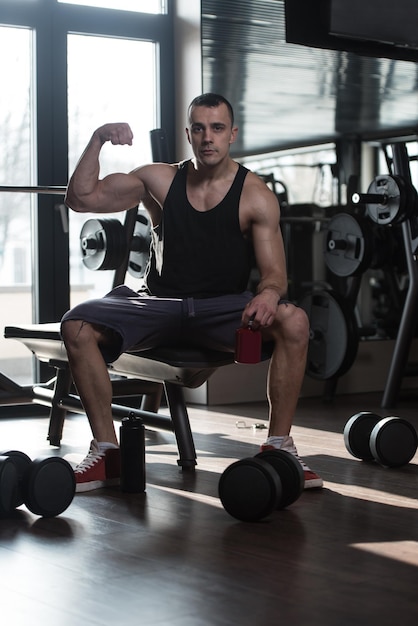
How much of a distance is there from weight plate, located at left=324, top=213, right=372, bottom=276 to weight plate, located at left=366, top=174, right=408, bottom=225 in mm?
182

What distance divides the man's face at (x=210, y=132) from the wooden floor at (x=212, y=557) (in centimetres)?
92

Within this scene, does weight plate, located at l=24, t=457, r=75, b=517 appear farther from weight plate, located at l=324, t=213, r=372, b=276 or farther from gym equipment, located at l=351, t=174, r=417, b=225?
weight plate, located at l=324, t=213, r=372, b=276

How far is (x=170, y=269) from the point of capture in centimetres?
286

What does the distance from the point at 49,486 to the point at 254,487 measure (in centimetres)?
47

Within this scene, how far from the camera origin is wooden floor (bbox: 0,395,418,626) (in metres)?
1.58

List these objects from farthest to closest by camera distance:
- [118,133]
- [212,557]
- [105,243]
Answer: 1. [105,243]
2. [118,133]
3. [212,557]

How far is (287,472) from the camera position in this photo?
2.27 m

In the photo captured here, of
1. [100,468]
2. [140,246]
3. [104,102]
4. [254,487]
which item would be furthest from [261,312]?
[104,102]

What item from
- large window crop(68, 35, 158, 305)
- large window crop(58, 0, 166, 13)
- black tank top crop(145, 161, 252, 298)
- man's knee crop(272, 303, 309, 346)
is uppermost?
large window crop(58, 0, 166, 13)

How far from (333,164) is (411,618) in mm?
4926

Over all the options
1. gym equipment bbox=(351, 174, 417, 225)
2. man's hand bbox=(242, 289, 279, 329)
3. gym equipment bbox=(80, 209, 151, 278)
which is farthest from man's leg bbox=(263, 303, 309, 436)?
gym equipment bbox=(351, 174, 417, 225)

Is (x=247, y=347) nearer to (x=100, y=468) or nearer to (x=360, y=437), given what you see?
(x=100, y=468)

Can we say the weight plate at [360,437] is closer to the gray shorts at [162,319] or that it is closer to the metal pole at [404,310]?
the gray shorts at [162,319]

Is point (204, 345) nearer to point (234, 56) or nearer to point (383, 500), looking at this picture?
point (383, 500)
